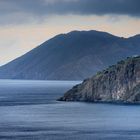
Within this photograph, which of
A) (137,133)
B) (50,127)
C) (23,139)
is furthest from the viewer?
(50,127)

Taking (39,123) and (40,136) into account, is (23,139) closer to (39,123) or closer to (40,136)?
(40,136)

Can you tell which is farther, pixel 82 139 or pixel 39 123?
pixel 39 123

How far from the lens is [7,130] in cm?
17912

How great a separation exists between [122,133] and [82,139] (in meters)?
17.4

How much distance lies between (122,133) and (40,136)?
25.5m

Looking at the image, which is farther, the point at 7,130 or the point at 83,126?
the point at 83,126

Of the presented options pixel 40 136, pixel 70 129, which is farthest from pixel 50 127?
pixel 40 136

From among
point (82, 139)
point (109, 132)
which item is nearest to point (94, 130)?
point (109, 132)

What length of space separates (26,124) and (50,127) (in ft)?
36.4

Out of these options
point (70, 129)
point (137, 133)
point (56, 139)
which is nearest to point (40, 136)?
point (56, 139)

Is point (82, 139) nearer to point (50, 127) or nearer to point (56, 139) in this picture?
point (56, 139)

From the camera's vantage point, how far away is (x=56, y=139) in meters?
162

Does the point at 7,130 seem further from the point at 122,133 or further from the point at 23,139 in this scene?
the point at 122,133

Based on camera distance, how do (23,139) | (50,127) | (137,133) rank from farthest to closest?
(50,127), (137,133), (23,139)
